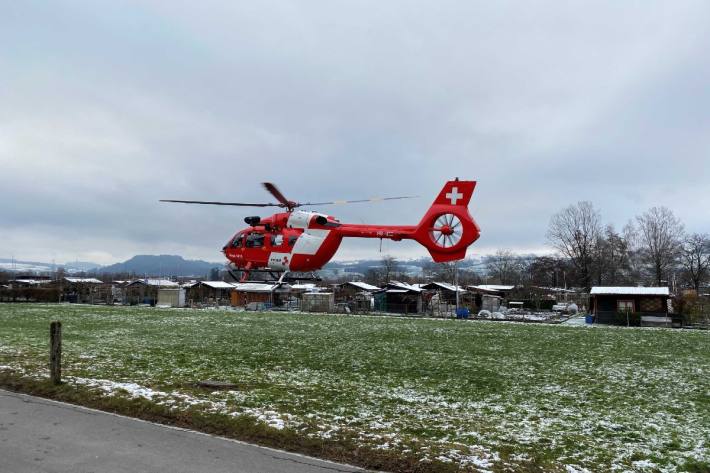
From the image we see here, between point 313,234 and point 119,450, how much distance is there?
18.6 m

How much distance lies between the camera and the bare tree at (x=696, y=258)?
251 feet

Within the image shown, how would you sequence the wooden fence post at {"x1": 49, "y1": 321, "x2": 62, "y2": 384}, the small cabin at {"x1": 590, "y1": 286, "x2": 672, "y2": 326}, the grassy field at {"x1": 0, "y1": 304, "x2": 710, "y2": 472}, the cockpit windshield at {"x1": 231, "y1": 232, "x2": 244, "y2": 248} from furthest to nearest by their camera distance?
1. the small cabin at {"x1": 590, "y1": 286, "x2": 672, "y2": 326}
2. the cockpit windshield at {"x1": 231, "y1": 232, "x2": 244, "y2": 248}
3. the wooden fence post at {"x1": 49, "y1": 321, "x2": 62, "y2": 384}
4. the grassy field at {"x1": 0, "y1": 304, "x2": 710, "y2": 472}

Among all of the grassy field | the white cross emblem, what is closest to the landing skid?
the grassy field

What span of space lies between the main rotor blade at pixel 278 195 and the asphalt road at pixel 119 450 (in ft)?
49.0

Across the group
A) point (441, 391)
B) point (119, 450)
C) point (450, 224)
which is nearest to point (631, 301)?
point (450, 224)

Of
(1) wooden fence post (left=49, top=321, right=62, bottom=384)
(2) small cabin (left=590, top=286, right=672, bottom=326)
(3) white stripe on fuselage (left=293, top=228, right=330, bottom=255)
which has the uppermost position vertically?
(3) white stripe on fuselage (left=293, top=228, right=330, bottom=255)

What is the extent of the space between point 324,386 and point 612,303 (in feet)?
131

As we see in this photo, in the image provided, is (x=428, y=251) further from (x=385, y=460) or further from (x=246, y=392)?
(x=385, y=460)

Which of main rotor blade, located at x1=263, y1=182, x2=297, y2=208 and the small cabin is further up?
main rotor blade, located at x1=263, y1=182, x2=297, y2=208

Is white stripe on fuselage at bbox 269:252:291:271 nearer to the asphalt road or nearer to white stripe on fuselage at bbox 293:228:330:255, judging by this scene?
white stripe on fuselage at bbox 293:228:330:255

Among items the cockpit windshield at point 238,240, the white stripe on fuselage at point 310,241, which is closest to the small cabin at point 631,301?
the white stripe on fuselage at point 310,241

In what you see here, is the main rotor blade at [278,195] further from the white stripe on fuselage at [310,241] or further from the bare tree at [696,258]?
the bare tree at [696,258]

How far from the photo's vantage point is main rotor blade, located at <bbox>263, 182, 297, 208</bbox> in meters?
21.6

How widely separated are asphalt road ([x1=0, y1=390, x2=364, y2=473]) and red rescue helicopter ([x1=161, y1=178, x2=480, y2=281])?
14.3m
